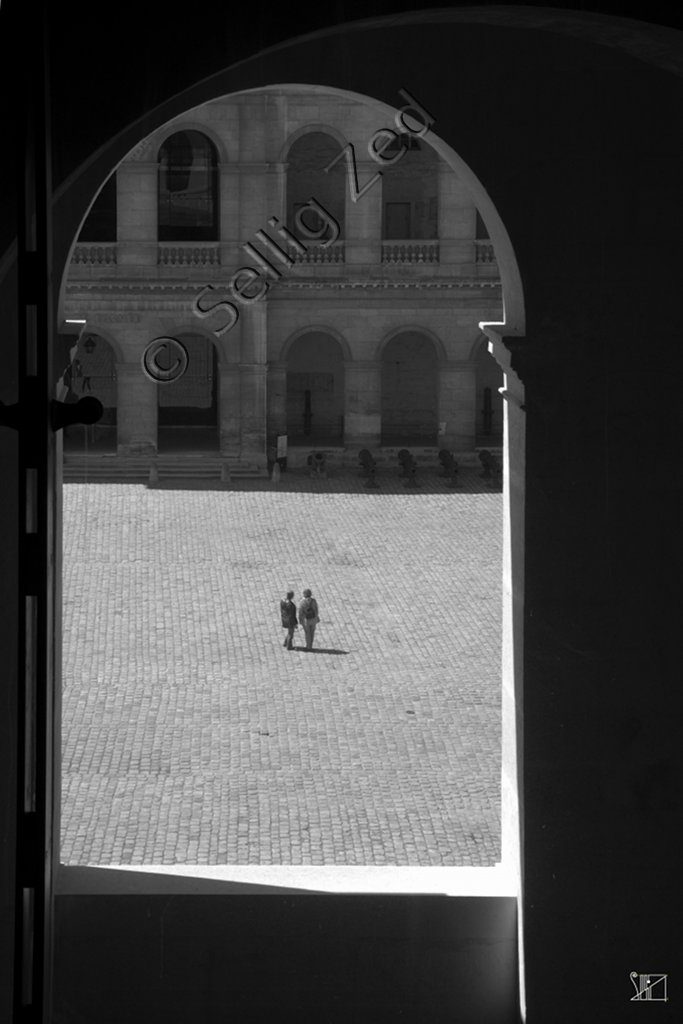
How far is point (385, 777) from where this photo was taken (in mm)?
15414

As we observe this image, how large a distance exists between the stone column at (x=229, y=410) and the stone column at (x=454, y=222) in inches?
214

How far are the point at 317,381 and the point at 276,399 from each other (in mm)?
4409

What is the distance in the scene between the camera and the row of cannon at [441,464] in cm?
3278

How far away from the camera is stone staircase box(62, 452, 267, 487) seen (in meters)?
32.7

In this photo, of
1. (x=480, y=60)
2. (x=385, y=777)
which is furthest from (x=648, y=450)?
(x=385, y=777)

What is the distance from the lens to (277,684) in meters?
18.7

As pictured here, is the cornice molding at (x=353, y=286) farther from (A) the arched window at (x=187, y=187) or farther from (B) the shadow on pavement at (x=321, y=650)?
(B) the shadow on pavement at (x=321, y=650)

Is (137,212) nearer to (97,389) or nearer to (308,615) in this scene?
(97,389)

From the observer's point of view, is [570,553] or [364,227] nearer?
[570,553]

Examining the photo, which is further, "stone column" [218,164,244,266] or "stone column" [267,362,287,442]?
"stone column" [267,362,287,442]

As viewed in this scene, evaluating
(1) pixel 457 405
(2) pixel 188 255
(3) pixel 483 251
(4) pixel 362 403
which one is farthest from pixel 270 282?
(1) pixel 457 405

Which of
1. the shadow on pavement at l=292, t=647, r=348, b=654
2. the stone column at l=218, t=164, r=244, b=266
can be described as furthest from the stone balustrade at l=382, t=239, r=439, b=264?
the shadow on pavement at l=292, t=647, r=348, b=654

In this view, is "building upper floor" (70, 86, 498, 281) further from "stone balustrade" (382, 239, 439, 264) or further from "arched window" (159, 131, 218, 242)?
"arched window" (159, 131, 218, 242)

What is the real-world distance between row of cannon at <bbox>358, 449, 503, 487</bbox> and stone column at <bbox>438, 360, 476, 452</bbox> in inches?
52.0
